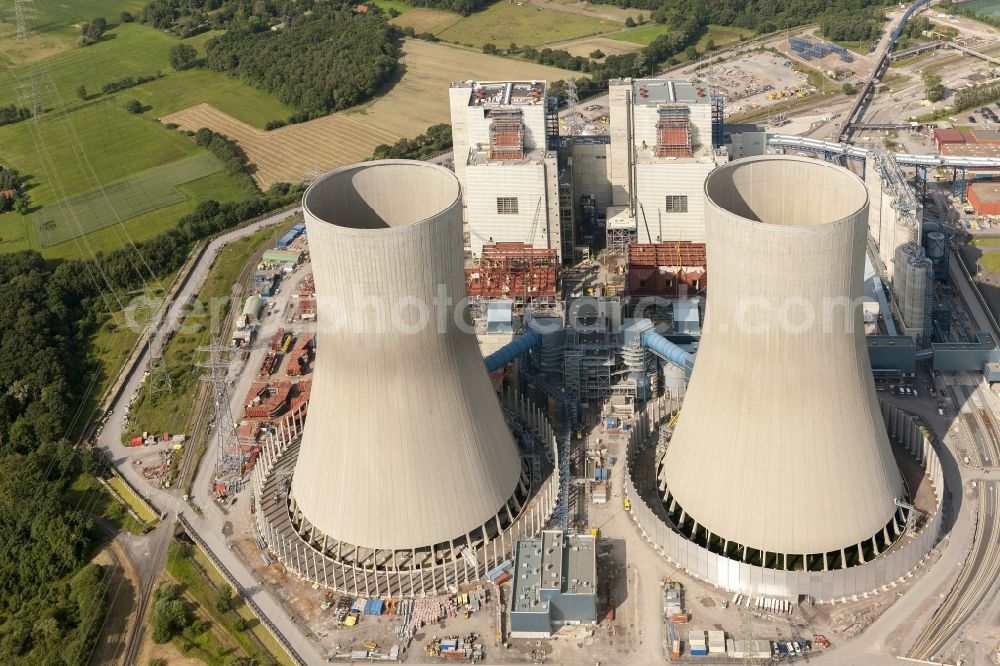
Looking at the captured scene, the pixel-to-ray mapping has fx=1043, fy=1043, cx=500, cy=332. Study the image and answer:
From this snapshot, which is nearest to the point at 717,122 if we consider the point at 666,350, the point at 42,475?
the point at 666,350

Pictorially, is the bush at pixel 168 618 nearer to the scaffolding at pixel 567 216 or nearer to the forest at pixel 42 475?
the forest at pixel 42 475

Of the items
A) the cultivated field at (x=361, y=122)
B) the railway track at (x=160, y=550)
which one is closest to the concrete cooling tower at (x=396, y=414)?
the railway track at (x=160, y=550)

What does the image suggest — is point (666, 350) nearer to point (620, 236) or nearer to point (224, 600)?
point (620, 236)


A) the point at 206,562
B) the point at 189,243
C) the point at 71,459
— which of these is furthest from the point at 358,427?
the point at 189,243

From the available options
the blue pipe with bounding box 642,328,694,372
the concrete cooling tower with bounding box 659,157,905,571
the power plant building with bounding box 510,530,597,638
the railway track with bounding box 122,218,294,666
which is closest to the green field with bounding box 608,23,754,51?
the blue pipe with bounding box 642,328,694,372

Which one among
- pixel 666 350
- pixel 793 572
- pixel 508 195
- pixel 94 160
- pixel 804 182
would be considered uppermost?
pixel 804 182

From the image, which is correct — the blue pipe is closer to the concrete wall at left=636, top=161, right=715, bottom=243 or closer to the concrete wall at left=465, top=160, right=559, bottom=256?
the concrete wall at left=636, top=161, right=715, bottom=243
